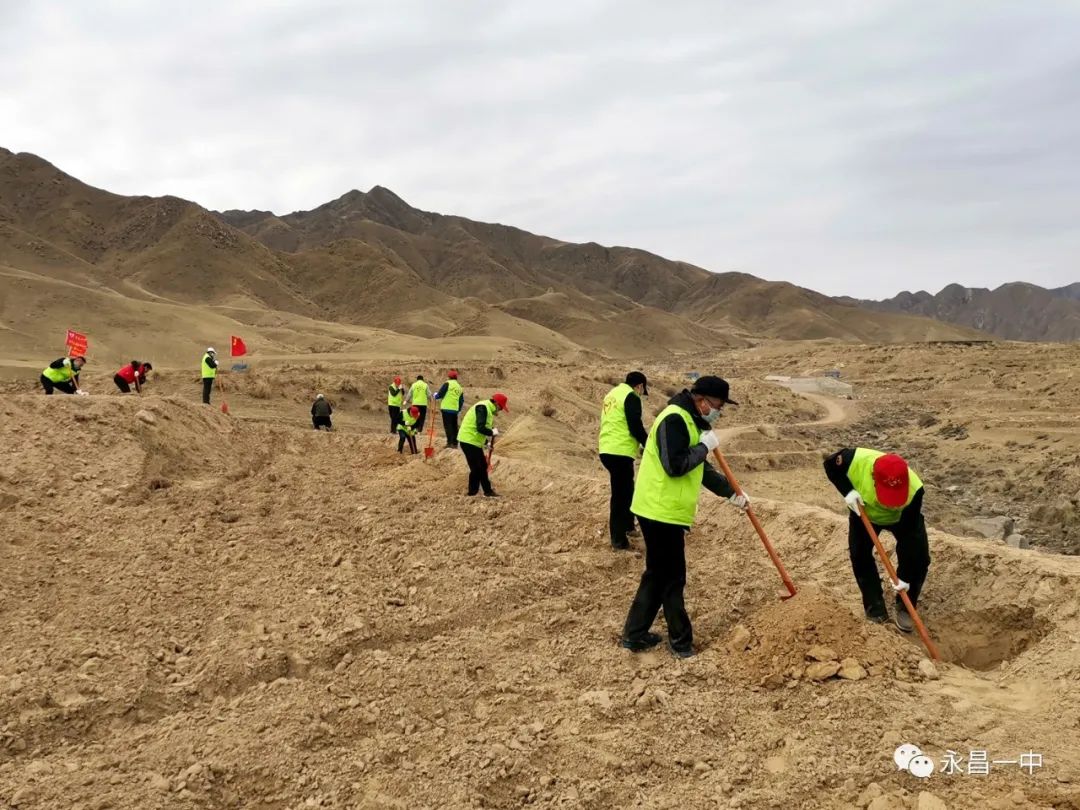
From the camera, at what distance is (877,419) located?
88.4 ft

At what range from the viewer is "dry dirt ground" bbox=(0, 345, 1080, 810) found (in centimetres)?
372

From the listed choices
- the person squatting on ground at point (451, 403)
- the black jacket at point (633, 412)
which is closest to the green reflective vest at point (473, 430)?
the black jacket at point (633, 412)

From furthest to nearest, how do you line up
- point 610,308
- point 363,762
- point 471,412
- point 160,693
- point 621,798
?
point 610,308, point 471,412, point 160,693, point 363,762, point 621,798

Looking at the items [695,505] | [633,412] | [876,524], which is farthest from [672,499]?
[633,412]

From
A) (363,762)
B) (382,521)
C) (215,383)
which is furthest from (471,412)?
(215,383)

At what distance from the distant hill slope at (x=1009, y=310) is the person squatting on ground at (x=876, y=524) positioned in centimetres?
16768

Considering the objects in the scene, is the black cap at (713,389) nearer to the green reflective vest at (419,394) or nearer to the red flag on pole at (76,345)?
the green reflective vest at (419,394)

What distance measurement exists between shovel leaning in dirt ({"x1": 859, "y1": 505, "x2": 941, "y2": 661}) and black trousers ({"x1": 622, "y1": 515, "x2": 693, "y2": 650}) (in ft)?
4.42

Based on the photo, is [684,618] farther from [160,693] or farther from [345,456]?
[345,456]

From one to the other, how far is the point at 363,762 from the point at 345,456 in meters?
9.83

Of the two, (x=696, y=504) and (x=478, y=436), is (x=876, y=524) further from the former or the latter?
(x=478, y=436)

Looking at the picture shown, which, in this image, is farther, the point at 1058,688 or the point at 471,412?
the point at 471,412

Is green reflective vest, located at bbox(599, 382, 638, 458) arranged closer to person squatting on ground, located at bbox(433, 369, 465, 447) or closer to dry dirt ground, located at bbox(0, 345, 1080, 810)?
dry dirt ground, located at bbox(0, 345, 1080, 810)

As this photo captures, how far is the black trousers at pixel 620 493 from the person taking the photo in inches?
285
